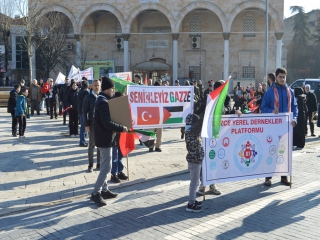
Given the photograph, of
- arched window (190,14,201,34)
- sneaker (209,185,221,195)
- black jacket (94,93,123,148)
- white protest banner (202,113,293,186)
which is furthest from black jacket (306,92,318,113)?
arched window (190,14,201,34)

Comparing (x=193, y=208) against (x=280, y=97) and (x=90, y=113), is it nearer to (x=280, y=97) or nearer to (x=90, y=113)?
(x=280, y=97)

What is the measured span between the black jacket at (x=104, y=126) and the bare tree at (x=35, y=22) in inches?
976

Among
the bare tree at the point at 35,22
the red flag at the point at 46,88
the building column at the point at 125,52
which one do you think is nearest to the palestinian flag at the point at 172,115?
the red flag at the point at 46,88

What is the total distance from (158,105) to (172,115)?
479 mm

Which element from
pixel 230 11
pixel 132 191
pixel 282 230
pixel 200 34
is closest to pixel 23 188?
pixel 132 191

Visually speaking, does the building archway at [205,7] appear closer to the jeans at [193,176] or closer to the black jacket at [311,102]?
the black jacket at [311,102]

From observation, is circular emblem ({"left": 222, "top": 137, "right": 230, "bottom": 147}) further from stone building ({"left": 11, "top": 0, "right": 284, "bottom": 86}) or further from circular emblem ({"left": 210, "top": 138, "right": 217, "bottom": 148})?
stone building ({"left": 11, "top": 0, "right": 284, "bottom": 86})

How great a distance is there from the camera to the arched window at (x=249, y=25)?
39812mm

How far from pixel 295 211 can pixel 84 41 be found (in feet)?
115

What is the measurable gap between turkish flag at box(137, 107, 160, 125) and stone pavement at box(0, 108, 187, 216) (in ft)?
3.89

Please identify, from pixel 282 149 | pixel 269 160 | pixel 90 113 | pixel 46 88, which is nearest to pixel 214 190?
pixel 269 160

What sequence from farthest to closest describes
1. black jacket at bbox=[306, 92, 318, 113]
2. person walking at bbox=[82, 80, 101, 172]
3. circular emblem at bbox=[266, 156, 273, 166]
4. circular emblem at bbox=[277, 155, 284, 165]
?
black jacket at bbox=[306, 92, 318, 113], person walking at bbox=[82, 80, 101, 172], circular emblem at bbox=[277, 155, 284, 165], circular emblem at bbox=[266, 156, 273, 166]

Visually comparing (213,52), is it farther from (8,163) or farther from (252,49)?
(8,163)

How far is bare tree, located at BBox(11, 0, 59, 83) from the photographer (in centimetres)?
3112
